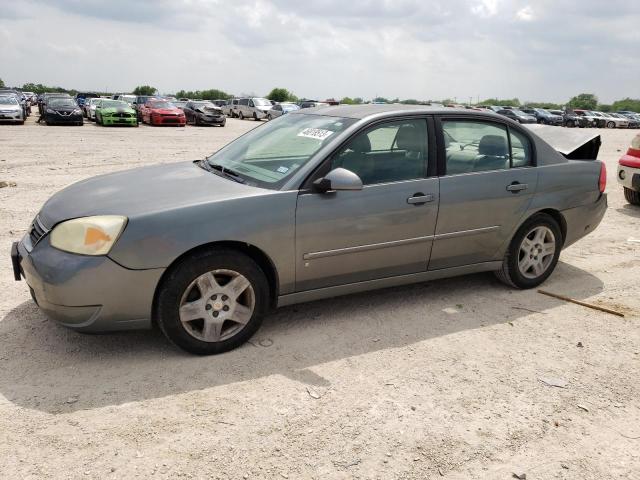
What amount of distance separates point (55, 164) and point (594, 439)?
37.2 ft

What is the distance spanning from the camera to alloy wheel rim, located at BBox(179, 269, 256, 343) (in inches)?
137

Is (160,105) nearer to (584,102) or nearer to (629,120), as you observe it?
(629,120)

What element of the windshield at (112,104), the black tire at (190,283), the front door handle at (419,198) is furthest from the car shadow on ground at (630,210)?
the windshield at (112,104)

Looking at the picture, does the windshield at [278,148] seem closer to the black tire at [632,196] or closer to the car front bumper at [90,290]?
the car front bumper at [90,290]

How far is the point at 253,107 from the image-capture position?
37969mm

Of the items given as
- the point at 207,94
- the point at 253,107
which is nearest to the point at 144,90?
the point at 207,94

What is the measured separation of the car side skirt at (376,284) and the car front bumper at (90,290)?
94 cm

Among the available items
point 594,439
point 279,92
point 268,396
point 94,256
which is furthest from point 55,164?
point 279,92

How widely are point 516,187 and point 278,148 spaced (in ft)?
6.64

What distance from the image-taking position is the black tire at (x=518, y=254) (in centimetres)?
482

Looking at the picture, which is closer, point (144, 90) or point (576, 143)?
point (576, 143)

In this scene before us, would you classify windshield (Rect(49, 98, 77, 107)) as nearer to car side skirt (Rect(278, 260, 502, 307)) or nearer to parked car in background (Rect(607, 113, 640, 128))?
car side skirt (Rect(278, 260, 502, 307))

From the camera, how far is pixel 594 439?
2.90 metres

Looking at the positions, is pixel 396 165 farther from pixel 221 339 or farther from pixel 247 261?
pixel 221 339
